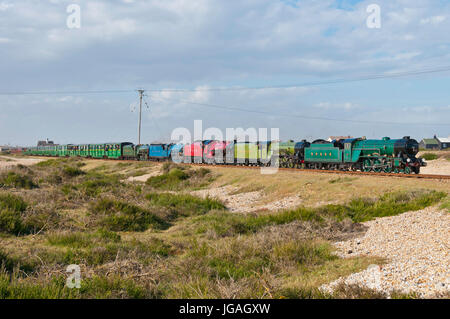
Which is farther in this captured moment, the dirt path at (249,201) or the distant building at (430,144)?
the distant building at (430,144)

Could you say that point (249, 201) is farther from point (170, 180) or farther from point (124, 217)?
point (170, 180)

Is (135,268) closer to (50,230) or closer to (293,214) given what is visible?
(50,230)

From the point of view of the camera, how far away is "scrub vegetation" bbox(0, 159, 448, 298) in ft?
24.3

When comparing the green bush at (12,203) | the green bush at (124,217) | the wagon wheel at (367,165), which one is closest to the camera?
the green bush at (12,203)

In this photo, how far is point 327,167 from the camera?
121ft

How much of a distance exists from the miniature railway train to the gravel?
1462 centimetres

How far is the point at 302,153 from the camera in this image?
3894 centimetres

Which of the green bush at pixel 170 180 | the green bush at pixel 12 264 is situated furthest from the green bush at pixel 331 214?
the green bush at pixel 170 180

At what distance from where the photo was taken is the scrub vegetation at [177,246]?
292 inches

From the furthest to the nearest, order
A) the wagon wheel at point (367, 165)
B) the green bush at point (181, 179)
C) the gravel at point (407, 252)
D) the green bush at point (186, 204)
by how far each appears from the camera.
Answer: the green bush at point (181, 179)
the wagon wheel at point (367, 165)
the green bush at point (186, 204)
the gravel at point (407, 252)

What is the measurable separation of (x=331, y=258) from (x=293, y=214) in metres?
6.11

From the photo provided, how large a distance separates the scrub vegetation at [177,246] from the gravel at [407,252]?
0.62 metres

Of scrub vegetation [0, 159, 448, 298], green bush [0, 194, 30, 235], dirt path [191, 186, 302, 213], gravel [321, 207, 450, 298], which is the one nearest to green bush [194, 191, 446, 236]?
scrub vegetation [0, 159, 448, 298]

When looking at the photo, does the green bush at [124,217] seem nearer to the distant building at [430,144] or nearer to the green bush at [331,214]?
the green bush at [331,214]
